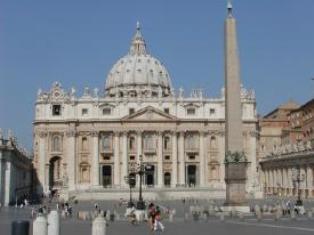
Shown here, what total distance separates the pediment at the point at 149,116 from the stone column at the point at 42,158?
10297 millimetres

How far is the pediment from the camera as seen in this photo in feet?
270

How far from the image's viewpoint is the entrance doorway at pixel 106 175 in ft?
272

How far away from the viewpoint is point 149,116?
3248 inches

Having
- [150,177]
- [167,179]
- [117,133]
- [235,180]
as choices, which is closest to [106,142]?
[117,133]

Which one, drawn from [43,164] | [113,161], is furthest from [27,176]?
[113,161]

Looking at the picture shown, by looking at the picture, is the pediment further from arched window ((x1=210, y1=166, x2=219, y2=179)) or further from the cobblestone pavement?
the cobblestone pavement

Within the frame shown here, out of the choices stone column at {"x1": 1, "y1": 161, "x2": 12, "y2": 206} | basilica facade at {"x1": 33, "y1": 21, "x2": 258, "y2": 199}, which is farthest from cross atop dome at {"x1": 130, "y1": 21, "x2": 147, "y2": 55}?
stone column at {"x1": 1, "y1": 161, "x2": 12, "y2": 206}

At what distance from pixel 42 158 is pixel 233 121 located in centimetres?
5635

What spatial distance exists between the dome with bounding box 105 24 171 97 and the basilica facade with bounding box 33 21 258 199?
62.6 ft

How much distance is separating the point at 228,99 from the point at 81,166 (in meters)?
55.6

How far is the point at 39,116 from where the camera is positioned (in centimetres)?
8250

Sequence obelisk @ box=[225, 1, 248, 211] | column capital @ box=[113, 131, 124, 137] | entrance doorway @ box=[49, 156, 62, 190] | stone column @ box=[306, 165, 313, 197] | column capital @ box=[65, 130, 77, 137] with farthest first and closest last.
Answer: entrance doorway @ box=[49, 156, 62, 190] < column capital @ box=[113, 131, 124, 137] < column capital @ box=[65, 130, 77, 137] < stone column @ box=[306, 165, 313, 197] < obelisk @ box=[225, 1, 248, 211]

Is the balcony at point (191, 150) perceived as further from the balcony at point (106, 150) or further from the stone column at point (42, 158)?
the stone column at point (42, 158)

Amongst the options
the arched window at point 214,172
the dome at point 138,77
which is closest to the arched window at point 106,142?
the arched window at point 214,172
